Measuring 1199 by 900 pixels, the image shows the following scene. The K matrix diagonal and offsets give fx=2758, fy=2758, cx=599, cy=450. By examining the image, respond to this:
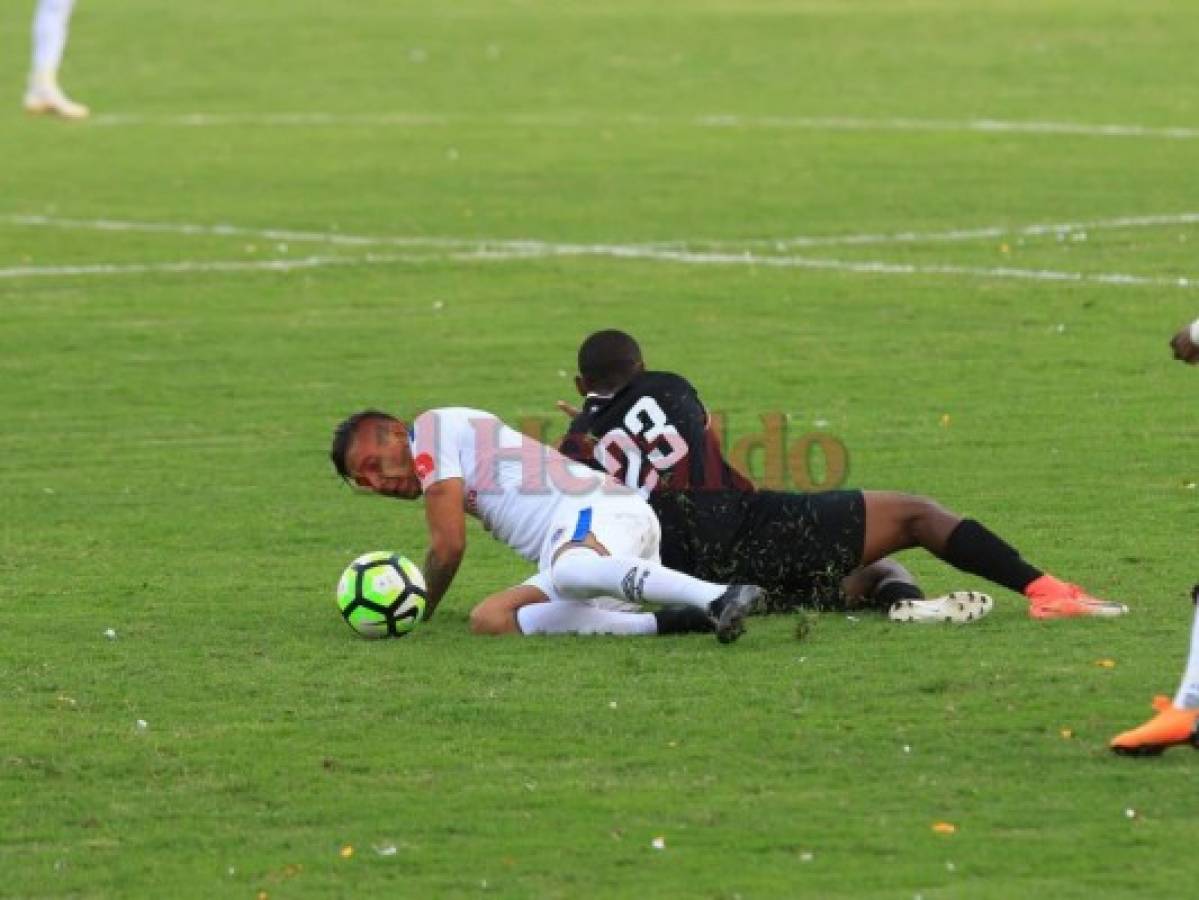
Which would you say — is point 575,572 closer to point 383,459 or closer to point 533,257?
point 383,459

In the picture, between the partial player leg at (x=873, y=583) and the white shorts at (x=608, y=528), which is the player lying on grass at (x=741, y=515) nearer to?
the partial player leg at (x=873, y=583)

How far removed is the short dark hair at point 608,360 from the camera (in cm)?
1112

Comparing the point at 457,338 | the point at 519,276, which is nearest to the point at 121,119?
the point at 519,276

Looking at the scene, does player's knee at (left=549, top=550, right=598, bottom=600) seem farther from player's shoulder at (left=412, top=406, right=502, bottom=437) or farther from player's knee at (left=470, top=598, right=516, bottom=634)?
player's shoulder at (left=412, top=406, right=502, bottom=437)

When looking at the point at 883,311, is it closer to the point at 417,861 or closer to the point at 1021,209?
A: the point at 1021,209

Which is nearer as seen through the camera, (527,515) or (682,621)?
(682,621)

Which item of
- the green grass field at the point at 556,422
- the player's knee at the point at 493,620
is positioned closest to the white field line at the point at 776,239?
the green grass field at the point at 556,422

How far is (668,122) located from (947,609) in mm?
20639

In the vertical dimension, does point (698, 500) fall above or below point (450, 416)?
below

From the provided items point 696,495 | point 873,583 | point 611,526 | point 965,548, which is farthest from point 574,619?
point 965,548

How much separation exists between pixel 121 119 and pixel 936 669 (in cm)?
2451

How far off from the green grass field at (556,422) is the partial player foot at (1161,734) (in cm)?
9

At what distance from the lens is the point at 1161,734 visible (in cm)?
833

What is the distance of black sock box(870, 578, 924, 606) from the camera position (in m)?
10.9
